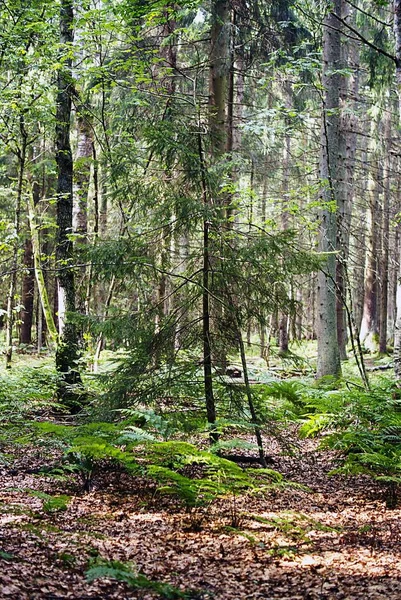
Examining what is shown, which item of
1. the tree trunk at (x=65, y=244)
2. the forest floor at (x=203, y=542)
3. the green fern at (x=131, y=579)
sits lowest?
the forest floor at (x=203, y=542)

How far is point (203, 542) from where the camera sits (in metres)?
4.54

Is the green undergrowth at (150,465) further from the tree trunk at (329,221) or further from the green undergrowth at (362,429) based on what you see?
the tree trunk at (329,221)

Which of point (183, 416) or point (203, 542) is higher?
point (183, 416)

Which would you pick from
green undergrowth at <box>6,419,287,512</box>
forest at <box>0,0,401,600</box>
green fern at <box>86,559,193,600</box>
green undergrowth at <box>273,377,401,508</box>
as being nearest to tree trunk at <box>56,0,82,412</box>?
forest at <box>0,0,401,600</box>

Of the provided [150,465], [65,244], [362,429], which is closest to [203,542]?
[150,465]

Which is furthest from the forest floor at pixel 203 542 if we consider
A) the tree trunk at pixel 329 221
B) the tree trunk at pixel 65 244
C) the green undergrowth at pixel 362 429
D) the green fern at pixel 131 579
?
the tree trunk at pixel 329 221

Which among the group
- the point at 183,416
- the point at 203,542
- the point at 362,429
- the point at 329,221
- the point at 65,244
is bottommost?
the point at 203,542

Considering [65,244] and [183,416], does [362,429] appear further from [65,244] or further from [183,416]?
[65,244]

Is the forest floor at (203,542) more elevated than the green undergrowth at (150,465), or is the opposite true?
the green undergrowth at (150,465)

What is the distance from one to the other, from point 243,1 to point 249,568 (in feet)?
39.1

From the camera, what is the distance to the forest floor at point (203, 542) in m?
3.63

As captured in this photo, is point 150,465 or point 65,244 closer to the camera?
point 150,465

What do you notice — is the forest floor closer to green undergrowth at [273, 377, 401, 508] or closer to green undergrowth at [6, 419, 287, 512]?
green undergrowth at [6, 419, 287, 512]

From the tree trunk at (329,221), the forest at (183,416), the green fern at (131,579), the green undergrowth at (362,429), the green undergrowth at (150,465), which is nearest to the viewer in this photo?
the green fern at (131,579)
